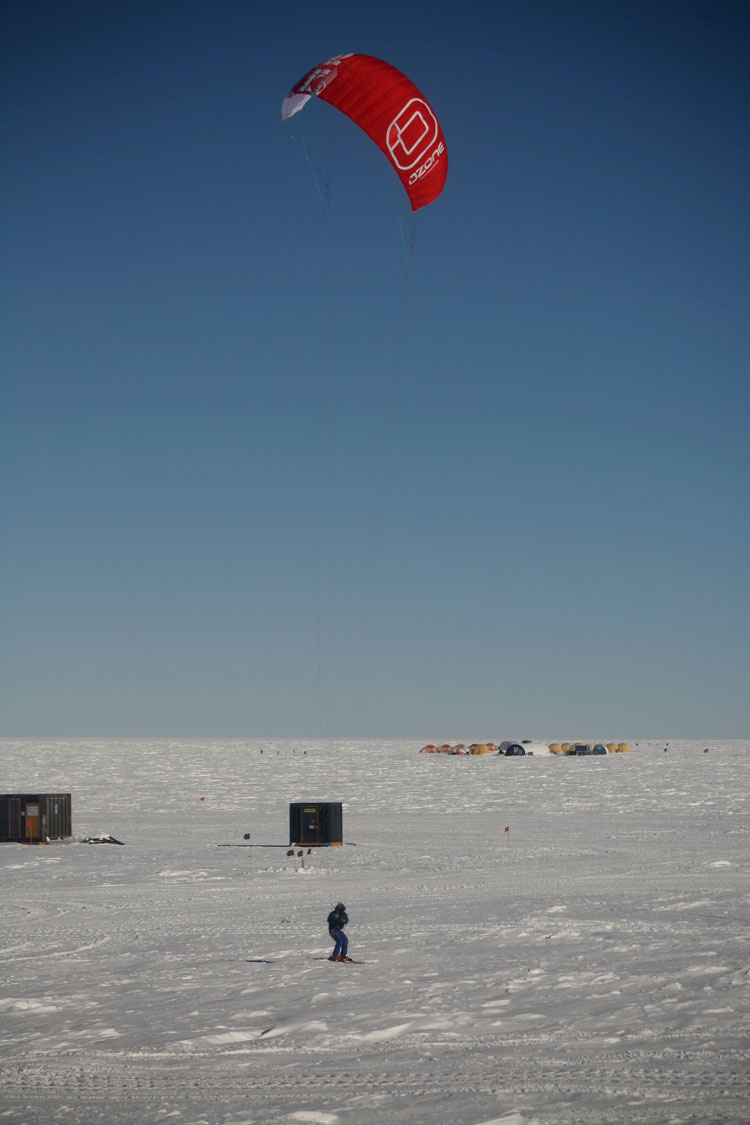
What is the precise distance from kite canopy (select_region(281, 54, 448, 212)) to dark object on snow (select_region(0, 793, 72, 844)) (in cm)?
1751

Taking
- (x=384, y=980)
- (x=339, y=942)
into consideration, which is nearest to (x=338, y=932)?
(x=339, y=942)

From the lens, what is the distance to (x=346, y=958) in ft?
45.6

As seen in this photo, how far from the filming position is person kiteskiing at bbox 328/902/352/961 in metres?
13.6

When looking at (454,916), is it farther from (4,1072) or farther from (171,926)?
(4,1072)

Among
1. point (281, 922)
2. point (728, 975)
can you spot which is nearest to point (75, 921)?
point (281, 922)

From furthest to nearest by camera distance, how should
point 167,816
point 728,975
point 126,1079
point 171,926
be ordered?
point 167,816 < point 171,926 < point 728,975 < point 126,1079

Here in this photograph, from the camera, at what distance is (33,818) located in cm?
2781

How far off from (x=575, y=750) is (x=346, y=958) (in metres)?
75.9

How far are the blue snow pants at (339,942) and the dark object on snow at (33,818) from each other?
16.0m

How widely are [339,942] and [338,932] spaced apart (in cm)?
15

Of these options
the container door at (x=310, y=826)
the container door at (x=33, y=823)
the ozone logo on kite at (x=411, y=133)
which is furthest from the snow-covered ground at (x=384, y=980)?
the ozone logo on kite at (x=411, y=133)

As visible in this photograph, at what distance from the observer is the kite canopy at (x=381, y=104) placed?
65.2ft

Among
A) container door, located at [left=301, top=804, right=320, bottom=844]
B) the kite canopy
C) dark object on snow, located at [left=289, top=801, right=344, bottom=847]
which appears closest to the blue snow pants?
dark object on snow, located at [left=289, top=801, right=344, bottom=847]

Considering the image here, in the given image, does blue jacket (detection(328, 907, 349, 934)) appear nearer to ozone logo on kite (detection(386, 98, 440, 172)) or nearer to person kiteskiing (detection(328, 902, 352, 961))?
person kiteskiing (detection(328, 902, 352, 961))
